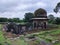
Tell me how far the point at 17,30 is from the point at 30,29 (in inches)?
137

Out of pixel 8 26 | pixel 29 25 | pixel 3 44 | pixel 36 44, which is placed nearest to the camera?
pixel 3 44

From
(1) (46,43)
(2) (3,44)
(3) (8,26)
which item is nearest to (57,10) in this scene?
(3) (8,26)

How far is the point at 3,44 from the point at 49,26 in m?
35.0

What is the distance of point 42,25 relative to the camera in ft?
200

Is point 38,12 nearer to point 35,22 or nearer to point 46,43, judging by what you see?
point 35,22

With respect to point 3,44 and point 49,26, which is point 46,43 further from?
point 49,26

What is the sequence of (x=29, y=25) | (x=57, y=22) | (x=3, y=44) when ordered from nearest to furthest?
(x=3, y=44), (x=29, y=25), (x=57, y=22)

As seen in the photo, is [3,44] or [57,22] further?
[57,22]

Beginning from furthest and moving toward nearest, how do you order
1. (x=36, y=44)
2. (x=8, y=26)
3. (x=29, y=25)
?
(x=29, y=25), (x=8, y=26), (x=36, y=44)

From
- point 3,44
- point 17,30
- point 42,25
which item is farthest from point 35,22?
point 3,44

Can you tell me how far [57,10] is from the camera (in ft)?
269

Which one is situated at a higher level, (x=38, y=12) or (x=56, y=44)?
(x=38, y=12)

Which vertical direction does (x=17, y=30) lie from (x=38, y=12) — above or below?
below

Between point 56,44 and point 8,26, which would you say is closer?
point 56,44
